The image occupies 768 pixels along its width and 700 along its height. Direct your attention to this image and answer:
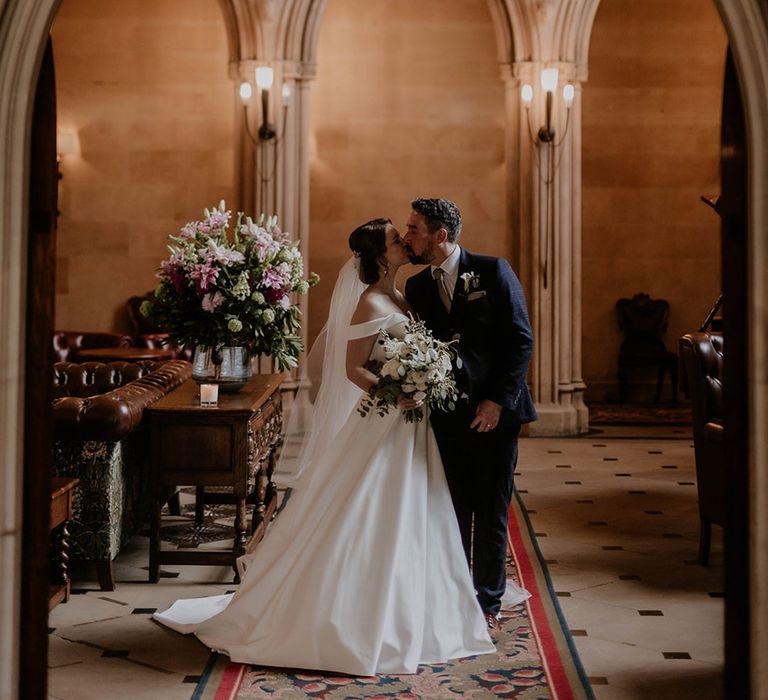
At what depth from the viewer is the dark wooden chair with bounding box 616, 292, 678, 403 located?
1310 cm

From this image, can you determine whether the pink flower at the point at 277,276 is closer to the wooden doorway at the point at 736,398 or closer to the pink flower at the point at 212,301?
the pink flower at the point at 212,301

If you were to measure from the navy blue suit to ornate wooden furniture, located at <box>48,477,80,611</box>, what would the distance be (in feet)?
5.47

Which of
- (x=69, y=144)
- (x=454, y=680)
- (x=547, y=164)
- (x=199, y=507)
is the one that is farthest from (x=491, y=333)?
(x=69, y=144)

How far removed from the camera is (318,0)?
10508 mm

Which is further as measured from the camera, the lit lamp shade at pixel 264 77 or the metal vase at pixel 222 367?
the lit lamp shade at pixel 264 77

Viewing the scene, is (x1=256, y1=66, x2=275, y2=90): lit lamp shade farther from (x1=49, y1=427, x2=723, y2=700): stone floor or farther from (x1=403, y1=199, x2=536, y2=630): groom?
(x1=403, y1=199, x2=536, y2=630): groom

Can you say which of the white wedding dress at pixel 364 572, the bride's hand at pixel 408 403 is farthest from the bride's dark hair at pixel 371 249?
the bride's hand at pixel 408 403

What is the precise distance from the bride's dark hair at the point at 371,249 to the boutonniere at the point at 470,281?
0.35 meters

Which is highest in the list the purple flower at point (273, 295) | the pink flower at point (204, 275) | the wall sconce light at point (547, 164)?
the wall sconce light at point (547, 164)

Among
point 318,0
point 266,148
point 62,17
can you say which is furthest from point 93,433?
point 62,17

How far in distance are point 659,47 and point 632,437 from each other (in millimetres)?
5595

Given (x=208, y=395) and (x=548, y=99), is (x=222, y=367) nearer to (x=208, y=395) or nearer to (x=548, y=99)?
(x=208, y=395)

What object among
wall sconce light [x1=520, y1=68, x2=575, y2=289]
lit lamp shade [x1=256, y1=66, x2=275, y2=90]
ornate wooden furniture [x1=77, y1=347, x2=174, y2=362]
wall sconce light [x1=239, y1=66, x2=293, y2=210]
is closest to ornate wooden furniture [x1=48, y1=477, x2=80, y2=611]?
ornate wooden furniture [x1=77, y1=347, x2=174, y2=362]

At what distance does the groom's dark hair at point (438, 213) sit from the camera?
450 cm
